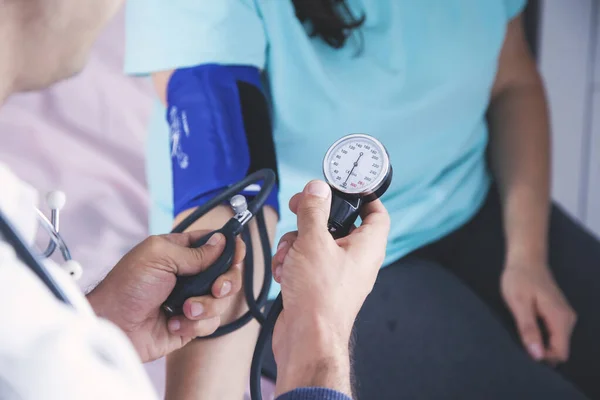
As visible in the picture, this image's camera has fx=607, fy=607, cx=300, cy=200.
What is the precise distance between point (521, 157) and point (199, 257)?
65 centimetres

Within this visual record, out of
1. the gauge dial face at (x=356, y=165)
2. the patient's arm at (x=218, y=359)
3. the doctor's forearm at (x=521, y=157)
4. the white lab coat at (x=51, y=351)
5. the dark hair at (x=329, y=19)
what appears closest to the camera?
the white lab coat at (x=51, y=351)

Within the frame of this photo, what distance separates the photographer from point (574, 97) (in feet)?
4.56

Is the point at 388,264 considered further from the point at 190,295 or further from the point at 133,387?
the point at 133,387

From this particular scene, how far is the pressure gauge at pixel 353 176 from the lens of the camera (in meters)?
0.58

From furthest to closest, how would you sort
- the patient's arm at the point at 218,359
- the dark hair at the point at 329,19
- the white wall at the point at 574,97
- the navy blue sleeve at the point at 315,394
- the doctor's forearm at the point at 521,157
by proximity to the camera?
the white wall at the point at 574,97 → the doctor's forearm at the point at 521,157 → the dark hair at the point at 329,19 → the patient's arm at the point at 218,359 → the navy blue sleeve at the point at 315,394

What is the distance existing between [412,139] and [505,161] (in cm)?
28

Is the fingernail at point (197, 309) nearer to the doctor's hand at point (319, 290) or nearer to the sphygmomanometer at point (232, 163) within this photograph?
the sphygmomanometer at point (232, 163)

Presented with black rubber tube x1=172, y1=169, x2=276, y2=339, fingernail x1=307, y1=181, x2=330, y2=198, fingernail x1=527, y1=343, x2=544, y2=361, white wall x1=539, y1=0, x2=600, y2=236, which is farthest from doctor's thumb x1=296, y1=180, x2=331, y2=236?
white wall x1=539, y1=0, x2=600, y2=236

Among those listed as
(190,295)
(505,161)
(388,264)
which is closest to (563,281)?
(505,161)

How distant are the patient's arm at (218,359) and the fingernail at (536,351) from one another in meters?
0.46

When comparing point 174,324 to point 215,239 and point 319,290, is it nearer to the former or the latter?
point 215,239

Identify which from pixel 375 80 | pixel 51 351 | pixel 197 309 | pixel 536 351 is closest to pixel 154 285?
pixel 197 309

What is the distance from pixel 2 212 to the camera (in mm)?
345

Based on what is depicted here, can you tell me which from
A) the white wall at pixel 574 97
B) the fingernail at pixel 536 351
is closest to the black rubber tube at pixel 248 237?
the fingernail at pixel 536 351
